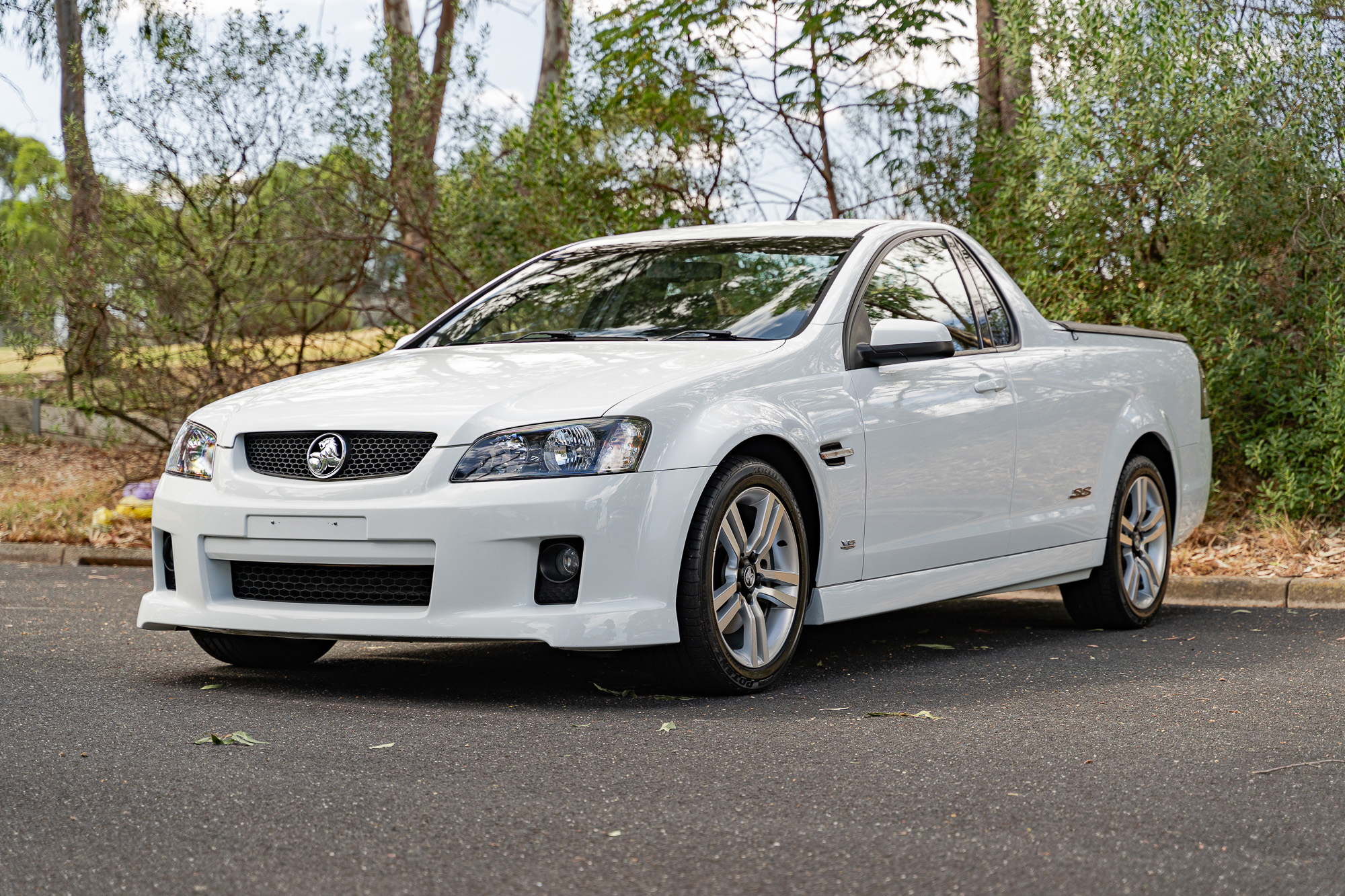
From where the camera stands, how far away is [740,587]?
509 centimetres

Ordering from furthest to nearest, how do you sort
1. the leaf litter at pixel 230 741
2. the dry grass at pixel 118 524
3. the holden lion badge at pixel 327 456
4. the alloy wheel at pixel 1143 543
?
the dry grass at pixel 118 524 < the alloy wheel at pixel 1143 543 < the holden lion badge at pixel 327 456 < the leaf litter at pixel 230 741

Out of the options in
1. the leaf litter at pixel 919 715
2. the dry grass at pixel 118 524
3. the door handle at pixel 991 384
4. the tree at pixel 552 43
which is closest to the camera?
the leaf litter at pixel 919 715

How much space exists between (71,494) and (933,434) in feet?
29.3

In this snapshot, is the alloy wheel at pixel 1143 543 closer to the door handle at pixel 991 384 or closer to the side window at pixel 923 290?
the door handle at pixel 991 384

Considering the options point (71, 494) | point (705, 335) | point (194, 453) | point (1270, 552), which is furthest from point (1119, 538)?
point (71, 494)

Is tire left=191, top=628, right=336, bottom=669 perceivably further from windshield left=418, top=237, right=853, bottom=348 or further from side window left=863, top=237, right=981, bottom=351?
side window left=863, top=237, right=981, bottom=351

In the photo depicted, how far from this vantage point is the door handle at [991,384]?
243 inches

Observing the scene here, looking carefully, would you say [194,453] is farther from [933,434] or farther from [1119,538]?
[1119,538]

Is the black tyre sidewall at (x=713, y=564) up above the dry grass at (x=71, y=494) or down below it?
above

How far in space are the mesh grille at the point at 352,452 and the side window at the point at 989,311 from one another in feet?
8.90

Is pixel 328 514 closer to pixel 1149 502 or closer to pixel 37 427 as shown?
pixel 1149 502

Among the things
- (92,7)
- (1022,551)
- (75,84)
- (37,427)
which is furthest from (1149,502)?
(37,427)

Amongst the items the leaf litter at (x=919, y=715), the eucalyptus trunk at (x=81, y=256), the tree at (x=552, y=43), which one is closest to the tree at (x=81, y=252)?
the eucalyptus trunk at (x=81, y=256)

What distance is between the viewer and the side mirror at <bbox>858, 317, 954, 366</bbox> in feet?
18.4
